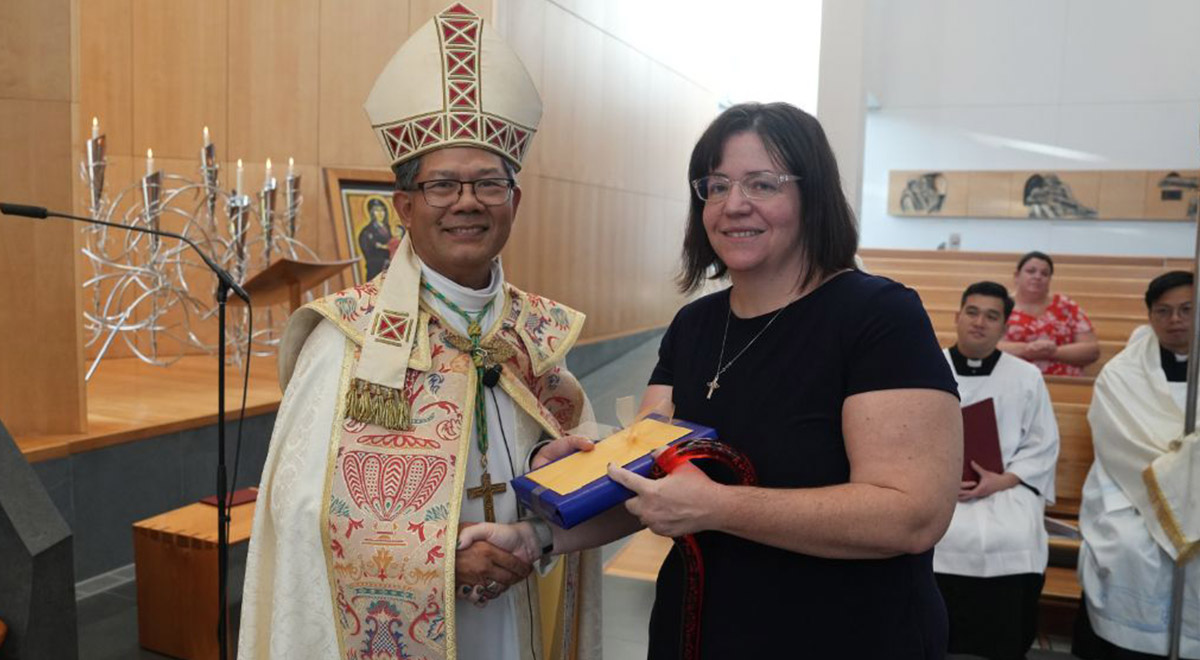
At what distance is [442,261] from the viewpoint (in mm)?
1787

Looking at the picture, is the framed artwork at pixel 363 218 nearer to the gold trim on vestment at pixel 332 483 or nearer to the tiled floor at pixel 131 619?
the tiled floor at pixel 131 619

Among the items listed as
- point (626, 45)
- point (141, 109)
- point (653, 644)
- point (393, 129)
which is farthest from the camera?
point (626, 45)

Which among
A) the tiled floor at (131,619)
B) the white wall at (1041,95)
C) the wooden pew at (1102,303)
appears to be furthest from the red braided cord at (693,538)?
the white wall at (1041,95)

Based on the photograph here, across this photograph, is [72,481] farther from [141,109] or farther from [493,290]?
[141,109]

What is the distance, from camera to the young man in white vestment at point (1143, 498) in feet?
12.2

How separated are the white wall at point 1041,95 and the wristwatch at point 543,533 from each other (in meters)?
10.0

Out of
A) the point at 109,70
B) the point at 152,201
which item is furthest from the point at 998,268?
the point at 109,70

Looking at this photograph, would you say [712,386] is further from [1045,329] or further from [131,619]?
[1045,329]

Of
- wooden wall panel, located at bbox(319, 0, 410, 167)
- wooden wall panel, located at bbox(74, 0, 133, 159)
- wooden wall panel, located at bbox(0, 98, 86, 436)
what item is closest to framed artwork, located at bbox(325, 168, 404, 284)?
wooden wall panel, located at bbox(319, 0, 410, 167)

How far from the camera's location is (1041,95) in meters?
11.3

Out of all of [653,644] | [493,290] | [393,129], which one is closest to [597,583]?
[653,644]

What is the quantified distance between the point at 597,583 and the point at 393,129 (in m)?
1.06

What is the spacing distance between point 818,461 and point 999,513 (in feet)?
9.65

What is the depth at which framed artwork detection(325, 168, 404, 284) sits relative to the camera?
6.60 meters
